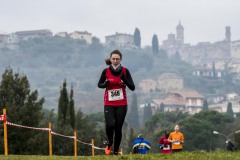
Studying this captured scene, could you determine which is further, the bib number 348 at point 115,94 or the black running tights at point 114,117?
the bib number 348 at point 115,94

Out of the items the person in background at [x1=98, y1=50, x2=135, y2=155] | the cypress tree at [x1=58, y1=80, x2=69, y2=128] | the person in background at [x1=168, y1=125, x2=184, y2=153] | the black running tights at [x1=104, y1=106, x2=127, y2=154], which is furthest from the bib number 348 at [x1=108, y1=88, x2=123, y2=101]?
the cypress tree at [x1=58, y1=80, x2=69, y2=128]

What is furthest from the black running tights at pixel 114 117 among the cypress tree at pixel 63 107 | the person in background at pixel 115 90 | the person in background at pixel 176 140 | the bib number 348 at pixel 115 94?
the cypress tree at pixel 63 107

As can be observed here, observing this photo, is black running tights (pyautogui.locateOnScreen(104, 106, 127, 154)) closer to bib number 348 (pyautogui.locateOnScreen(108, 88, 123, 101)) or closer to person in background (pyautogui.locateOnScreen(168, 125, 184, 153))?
bib number 348 (pyautogui.locateOnScreen(108, 88, 123, 101))

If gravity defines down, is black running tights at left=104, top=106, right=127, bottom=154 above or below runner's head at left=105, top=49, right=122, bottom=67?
Answer: below

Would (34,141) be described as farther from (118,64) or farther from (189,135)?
(189,135)

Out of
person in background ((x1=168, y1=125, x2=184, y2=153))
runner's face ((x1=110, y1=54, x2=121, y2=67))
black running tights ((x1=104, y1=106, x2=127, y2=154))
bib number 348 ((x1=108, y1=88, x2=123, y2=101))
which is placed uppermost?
runner's face ((x1=110, y1=54, x2=121, y2=67))

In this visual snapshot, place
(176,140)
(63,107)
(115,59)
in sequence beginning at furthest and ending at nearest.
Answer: (63,107) → (176,140) → (115,59)

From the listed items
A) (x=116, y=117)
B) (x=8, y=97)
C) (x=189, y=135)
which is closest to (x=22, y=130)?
(x=8, y=97)

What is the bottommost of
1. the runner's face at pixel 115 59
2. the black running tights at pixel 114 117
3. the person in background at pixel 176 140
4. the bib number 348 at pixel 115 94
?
the person in background at pixel 176 140

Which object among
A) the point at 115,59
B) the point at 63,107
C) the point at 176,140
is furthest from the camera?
the point at 63,107

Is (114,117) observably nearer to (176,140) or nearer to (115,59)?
(115,59)

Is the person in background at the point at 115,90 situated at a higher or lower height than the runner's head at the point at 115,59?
lower

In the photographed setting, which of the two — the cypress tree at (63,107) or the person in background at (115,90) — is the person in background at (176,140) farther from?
the cypress tree at (63,107)

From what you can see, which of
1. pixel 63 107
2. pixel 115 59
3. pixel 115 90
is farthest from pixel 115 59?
pixel 63 107
